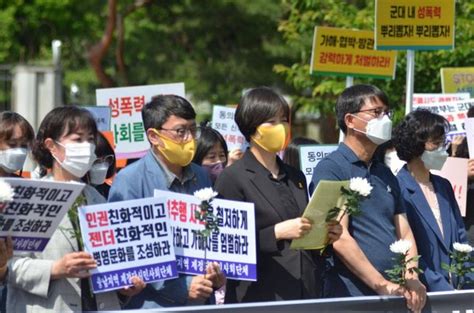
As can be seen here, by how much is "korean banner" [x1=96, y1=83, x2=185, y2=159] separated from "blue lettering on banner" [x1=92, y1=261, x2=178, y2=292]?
12.8 ft

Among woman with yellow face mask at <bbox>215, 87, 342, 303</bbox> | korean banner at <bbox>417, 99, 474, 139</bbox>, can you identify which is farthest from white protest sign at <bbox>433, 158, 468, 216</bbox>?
woman with yellow face mask at <bbox>215, 87, 342, 303</bbox>

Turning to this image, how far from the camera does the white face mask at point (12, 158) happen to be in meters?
5.61

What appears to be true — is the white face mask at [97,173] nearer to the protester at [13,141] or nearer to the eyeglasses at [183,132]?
the protester at [13,141]

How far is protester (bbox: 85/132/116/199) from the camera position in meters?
6.01

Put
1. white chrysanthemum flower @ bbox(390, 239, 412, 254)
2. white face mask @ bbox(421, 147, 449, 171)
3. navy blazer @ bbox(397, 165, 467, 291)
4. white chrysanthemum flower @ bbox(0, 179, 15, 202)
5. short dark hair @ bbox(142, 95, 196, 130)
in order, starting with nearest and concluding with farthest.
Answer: white chrysanthemum flower @ bbox(0, 179, 15, 202) < white chrysanthemum flower @ bbox(390, 239, 412, 254) < short dark hair @ bbox(142, 95, 196, 130) < navy blazer @ bbox(397, 165, 467, 291) < white face mask @ bbox(421, 147, 449, 171)

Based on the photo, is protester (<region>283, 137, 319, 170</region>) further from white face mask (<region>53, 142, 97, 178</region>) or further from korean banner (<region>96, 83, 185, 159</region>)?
white face mask (<region>53, 142, 97, 178</region>)

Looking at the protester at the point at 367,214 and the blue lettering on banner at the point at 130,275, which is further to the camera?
the protester at the point at 367,214

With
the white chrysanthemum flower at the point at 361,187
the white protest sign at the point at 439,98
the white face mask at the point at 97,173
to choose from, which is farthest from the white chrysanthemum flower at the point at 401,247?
the white protest sign at the point at 439,98

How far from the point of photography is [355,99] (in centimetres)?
601

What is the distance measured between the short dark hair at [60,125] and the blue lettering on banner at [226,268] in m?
0.73

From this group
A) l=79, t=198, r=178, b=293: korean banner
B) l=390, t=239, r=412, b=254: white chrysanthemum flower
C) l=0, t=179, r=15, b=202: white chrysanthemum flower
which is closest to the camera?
l=0, t=179, r=15, b=202: white chrysanthemum flower

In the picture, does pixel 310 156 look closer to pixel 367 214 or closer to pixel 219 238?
pixel 367 214

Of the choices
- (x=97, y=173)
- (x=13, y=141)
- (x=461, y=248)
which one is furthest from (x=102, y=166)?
(x=461, y=248)

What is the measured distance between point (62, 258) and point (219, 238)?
77 centimetres
